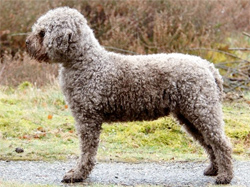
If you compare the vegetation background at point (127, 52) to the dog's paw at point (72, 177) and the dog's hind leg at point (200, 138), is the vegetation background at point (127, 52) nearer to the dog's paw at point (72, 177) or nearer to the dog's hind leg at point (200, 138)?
the dog's hind leg at point (200, 138)

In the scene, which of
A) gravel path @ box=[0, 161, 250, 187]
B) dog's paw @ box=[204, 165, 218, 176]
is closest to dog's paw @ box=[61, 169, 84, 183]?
gravel path @ box=[0, 161, 250, 187]

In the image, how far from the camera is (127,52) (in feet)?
41.1

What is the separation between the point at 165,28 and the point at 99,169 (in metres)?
6.76

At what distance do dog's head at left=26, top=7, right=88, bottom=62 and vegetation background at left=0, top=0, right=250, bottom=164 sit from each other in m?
1.80

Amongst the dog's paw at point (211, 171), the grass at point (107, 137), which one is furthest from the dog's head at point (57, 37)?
the dog's paw at point (211, 171)

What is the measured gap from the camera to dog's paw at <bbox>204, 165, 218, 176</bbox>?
6039 millimetres

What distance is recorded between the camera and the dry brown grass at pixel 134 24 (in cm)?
1260

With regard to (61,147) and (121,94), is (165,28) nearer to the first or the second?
(61,147)

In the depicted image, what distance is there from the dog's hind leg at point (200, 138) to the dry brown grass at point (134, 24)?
6.46 meters

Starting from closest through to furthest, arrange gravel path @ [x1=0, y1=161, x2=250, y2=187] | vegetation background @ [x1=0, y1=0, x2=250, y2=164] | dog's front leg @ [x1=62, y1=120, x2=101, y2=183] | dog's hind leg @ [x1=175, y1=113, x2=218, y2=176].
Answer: dog's front leg @ [x1=62, y1=120, x2=101, y2=183]
gravel path @ [x1=0, y1=161, x2=250, y2=187]
dog's hind leg @ [x1=175, y1=113, x2=218, y2=176]
vegetation background @ [x1=0, y1=0, x2=250, y2=164]

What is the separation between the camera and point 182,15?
1305 cm

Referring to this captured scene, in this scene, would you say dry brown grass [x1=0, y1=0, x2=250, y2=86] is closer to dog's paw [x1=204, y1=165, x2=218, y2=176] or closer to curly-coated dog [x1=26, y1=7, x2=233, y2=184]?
curly-coated dog [x1=26, y1=7, x2=233, y2=184]

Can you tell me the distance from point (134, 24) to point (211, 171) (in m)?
7.54

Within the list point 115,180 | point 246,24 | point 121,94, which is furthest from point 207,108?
point 246,24
